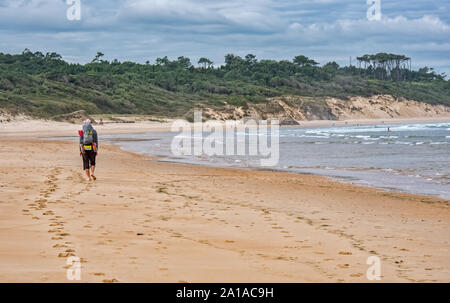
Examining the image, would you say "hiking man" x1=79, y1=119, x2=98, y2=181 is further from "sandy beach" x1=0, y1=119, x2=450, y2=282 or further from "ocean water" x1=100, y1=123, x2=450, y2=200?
"ocean water" x1=100, y1=123, x2=450, y2=200

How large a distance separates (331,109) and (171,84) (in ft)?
89.1

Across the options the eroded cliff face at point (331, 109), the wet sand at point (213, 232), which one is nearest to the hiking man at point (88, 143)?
the wet sand at point (213, 232)

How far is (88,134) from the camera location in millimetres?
13312

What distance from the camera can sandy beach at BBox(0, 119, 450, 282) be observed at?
506cm

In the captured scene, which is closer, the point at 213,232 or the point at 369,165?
the point at 213,232

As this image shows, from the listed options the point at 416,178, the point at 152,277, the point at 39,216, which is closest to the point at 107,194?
the point at 39,216

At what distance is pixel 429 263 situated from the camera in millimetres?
5754

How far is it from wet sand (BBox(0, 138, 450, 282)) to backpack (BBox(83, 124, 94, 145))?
0.94 meters

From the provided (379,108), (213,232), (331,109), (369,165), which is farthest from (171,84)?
(213,232)

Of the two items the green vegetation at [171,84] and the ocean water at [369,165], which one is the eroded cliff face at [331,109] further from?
the ocean water at [369,165]

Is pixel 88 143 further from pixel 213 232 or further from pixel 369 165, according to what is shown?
pixel 369 165

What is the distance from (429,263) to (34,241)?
415cm

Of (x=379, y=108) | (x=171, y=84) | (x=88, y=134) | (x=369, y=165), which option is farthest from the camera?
(x=379, y=108)
